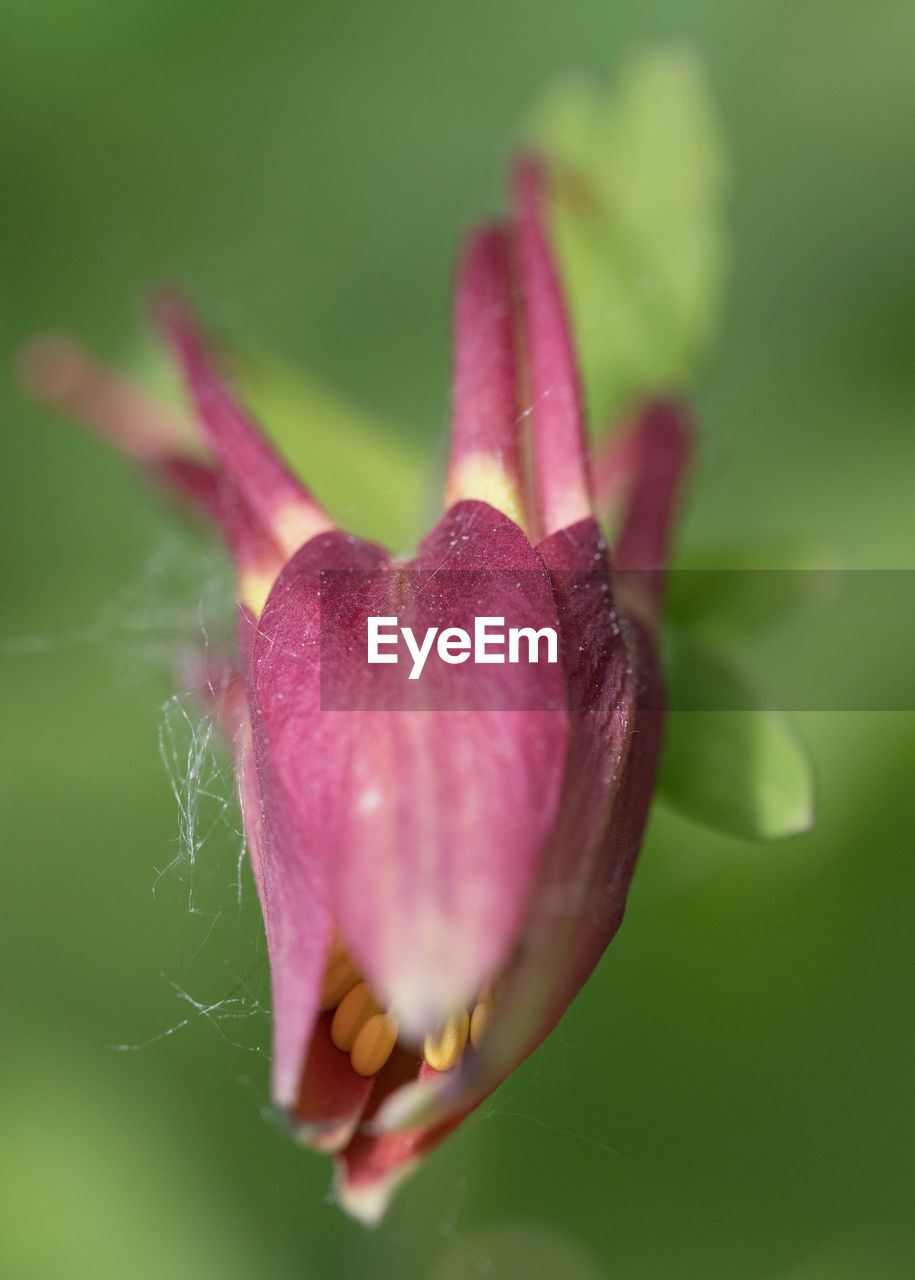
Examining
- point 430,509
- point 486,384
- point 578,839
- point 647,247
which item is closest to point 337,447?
point 430,509

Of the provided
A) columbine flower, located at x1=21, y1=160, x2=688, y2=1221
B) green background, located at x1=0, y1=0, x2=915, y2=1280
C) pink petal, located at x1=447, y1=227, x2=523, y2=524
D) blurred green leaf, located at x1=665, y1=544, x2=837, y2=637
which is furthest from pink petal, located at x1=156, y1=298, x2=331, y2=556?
blurred green leaf, located at x1=665, y1=544, x2=837, y2=637

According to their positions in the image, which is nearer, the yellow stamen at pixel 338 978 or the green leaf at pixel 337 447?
the yellow stamen at pixel 338 978

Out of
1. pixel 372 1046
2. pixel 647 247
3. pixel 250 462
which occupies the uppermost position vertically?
pixel 647 247

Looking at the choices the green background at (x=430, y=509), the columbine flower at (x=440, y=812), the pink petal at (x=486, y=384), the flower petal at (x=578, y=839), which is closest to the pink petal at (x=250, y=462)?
the columbine flower at (x=440, y=812)

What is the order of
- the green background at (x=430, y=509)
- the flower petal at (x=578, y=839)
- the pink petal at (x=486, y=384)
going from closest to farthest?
1. the flower petal at (x=578, y=839)
2. the pink petal at (x=486, y=384)
3. the green background at (x=430, y=509)

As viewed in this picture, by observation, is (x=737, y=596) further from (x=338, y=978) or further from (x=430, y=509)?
(x=338, y=978)

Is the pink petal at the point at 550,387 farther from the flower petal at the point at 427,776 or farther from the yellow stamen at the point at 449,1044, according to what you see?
the yellow stamen at the point at 449,1044

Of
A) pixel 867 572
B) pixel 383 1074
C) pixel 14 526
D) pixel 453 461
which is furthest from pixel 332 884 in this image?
pixel 14 526
